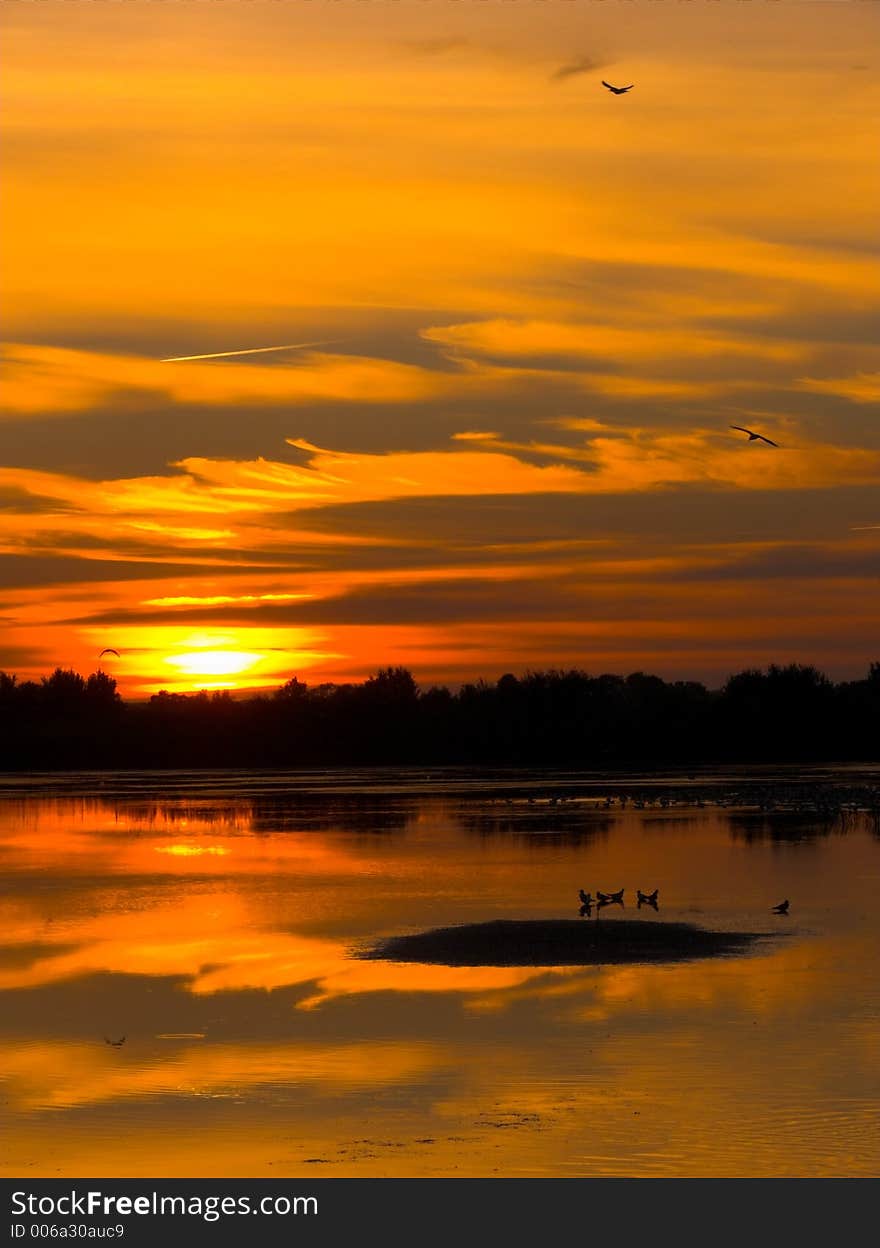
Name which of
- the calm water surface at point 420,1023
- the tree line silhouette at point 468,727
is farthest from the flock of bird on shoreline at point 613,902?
the tree line silhouette at point 468,727

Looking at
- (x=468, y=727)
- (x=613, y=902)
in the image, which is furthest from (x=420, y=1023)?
(x=468, y=727)

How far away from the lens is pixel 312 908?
39.2 m

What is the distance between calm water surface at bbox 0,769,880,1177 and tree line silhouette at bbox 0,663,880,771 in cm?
9660

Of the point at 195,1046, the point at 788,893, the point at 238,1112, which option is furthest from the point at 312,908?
the point at 238,1112

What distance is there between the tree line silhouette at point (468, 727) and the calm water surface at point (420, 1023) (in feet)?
317

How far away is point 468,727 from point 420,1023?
132 meters

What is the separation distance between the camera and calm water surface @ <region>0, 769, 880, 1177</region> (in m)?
19.2

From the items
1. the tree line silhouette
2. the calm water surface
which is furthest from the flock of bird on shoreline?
the tree line silhouette

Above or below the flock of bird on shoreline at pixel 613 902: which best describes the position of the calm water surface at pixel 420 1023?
below

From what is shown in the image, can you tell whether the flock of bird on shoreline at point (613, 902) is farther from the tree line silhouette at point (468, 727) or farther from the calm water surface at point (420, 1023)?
the tree line silhouette at point (468, 727)

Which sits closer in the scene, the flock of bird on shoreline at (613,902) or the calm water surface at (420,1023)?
the calm water surface at (420,1023)

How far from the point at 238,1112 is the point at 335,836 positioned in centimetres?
3838

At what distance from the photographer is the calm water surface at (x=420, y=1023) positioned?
19.2 meters
